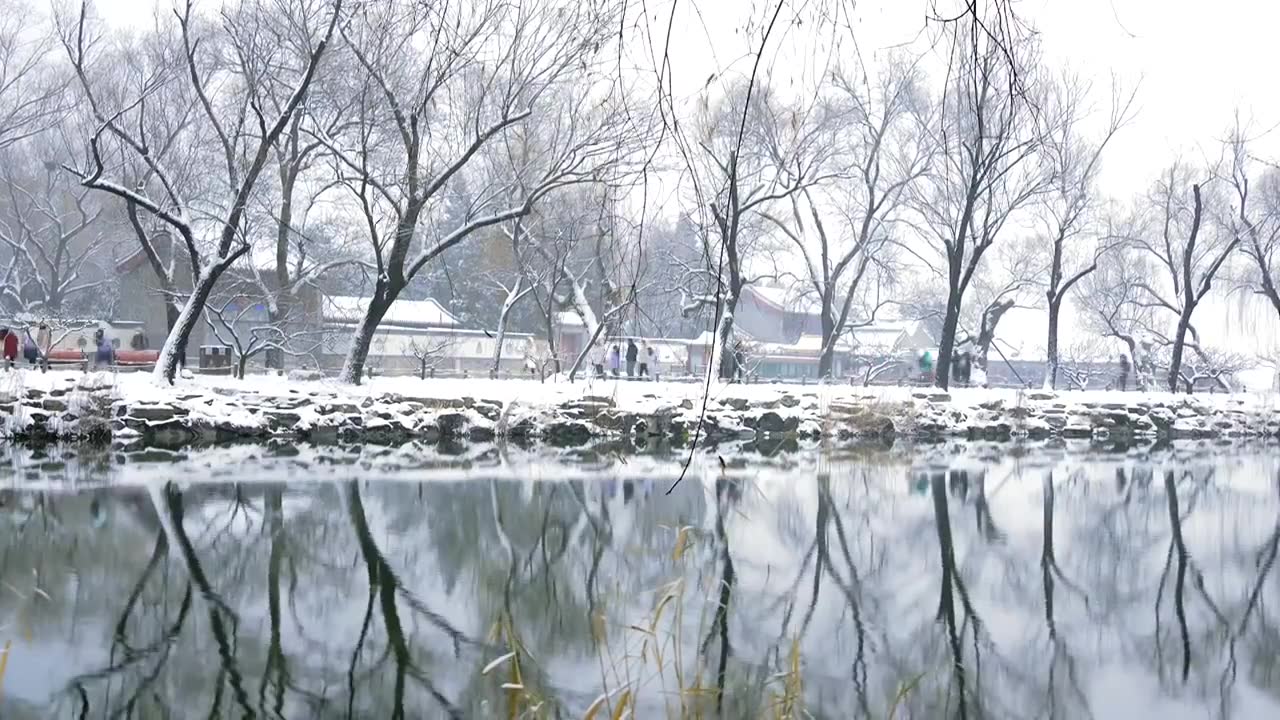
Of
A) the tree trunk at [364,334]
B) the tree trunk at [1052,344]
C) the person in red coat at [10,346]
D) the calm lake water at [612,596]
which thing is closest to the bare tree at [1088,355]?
the tree trunk at [1052,344]

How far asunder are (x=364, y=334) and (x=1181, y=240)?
82.2 ft

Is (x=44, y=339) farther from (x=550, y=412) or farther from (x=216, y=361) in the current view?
(x=550, y=412)

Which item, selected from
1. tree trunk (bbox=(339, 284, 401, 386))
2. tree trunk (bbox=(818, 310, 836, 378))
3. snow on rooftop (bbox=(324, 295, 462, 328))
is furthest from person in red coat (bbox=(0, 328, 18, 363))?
tree trunk (bbox=(818, 310, 836, 378))

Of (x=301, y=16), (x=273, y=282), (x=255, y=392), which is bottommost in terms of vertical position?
(x=255, y=392)

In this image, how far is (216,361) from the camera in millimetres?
21172

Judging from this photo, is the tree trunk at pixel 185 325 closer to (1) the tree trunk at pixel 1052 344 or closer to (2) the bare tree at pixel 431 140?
(2) the bare tree at pixel 431 140

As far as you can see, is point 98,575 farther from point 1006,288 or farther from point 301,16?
point 1006,288

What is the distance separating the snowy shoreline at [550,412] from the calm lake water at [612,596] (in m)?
2.03

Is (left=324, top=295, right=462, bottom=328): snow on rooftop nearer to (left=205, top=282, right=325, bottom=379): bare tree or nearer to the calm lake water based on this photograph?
(left=205, top=282, right=325, bottom=379): bare tree

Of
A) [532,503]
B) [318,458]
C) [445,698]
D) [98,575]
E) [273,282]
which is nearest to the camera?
[445,698]

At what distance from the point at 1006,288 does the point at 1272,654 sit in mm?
28329

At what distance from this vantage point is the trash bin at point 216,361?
19895 mm

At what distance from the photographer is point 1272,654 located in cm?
638

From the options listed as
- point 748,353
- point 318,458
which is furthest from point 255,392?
point 748,353
